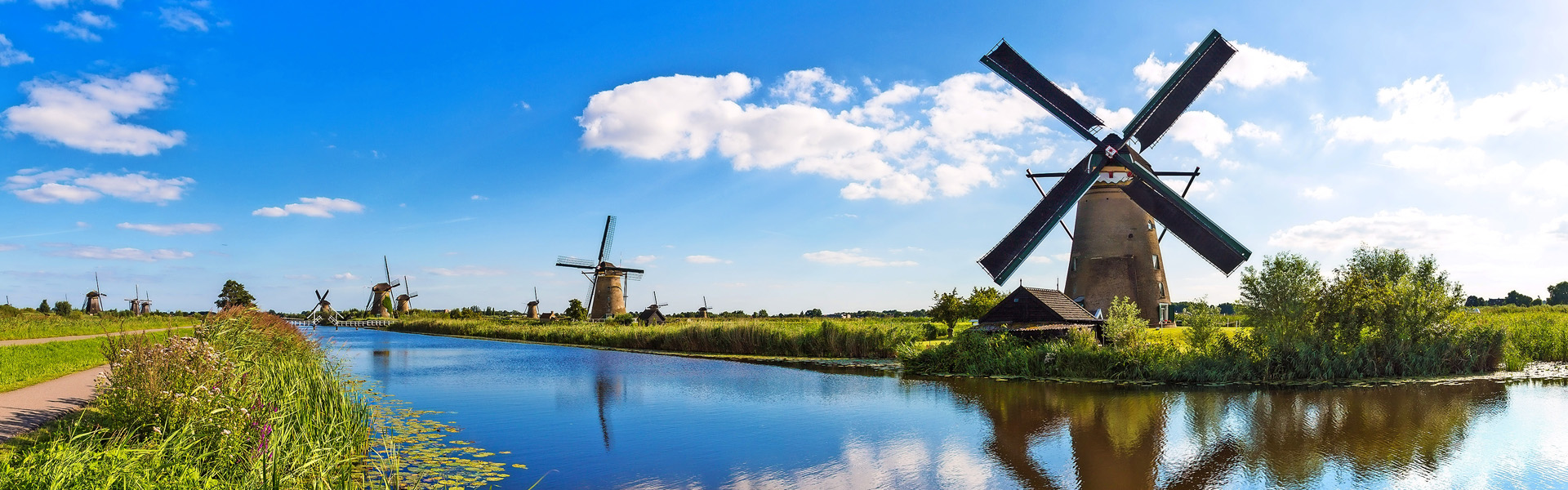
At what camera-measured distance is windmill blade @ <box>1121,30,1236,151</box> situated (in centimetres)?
2605

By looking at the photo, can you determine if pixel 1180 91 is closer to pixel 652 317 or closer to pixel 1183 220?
pixel 1183 220

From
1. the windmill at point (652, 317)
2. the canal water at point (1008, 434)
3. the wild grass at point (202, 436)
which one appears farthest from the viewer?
the windmill at point (652, 317)

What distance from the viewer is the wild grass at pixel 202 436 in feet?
16.6

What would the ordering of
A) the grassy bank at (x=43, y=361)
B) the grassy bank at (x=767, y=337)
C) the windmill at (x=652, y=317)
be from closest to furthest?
the grassy bank at (x=43, y=361) < the grassy bank at (x=767, y=337) < the windmill at (x=652, y=317)

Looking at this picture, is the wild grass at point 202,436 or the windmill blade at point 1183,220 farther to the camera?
the windmill blade at point 1183,220

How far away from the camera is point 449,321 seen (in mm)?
61031

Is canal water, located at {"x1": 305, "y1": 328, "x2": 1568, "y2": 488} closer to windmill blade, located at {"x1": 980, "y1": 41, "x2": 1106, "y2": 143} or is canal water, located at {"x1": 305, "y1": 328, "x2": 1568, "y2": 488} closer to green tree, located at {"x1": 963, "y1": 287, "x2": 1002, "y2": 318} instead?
green tree, located at {"x1": 963, "y1": 287, "x2": 1002, "y2": 318}

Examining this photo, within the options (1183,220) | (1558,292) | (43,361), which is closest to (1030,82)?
(1183,220)

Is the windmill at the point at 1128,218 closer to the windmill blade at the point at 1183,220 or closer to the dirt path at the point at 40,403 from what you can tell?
the windmill blade at the point at 1183,220

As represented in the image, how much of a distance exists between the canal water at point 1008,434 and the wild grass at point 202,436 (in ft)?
6.13

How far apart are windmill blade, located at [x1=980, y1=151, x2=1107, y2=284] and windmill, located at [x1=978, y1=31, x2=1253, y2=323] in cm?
3

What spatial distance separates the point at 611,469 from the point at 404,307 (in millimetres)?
91711

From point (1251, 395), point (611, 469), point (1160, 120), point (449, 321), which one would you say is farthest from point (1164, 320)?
point (449, 321)

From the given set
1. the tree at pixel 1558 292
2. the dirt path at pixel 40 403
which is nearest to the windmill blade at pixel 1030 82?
the dirt path at pixel 40 403
